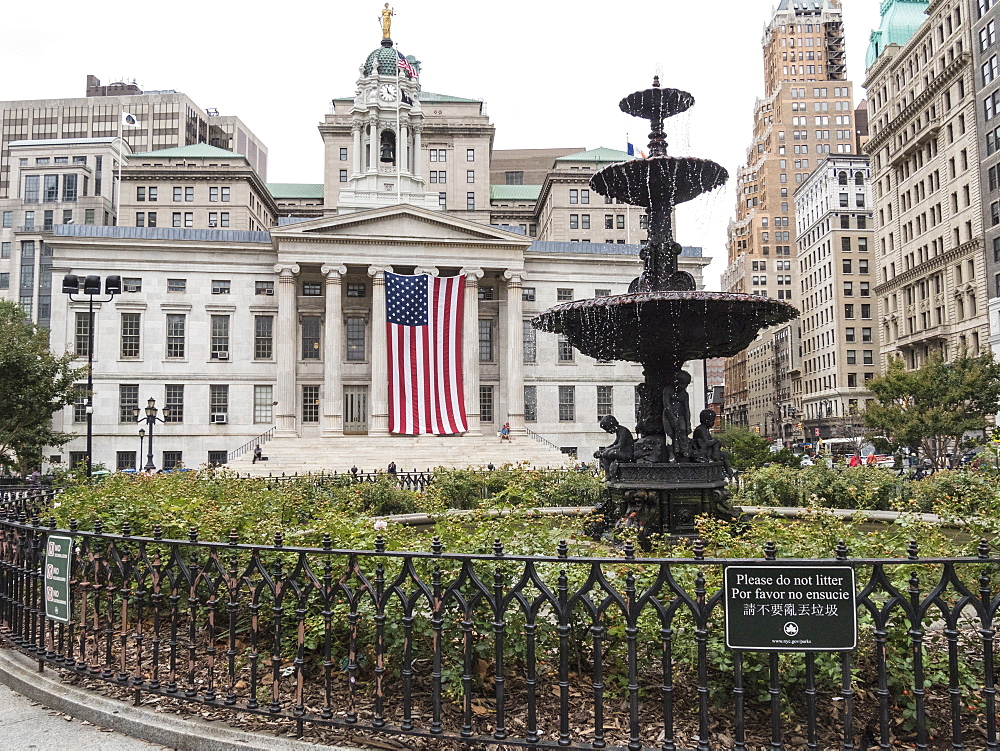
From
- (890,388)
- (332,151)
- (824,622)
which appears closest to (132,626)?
(824,622)

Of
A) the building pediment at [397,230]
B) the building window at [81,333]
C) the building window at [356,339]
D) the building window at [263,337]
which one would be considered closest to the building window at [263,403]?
the building window at [263,337]

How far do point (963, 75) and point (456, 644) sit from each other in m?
69.4

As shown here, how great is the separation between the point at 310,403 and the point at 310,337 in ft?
16.3

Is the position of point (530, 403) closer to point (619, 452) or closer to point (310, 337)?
point (310, 337)

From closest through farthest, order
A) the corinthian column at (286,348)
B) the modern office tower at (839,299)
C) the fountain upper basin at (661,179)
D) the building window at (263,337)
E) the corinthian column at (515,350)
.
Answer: the fountain upper basin at (661,179), the corinthian column at (286,348), the corinthian column at (515,350), the building window at (263,337), the modern office tower at (839,299)

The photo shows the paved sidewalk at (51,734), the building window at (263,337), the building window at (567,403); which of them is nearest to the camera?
the paved sidewalk at (51,734)

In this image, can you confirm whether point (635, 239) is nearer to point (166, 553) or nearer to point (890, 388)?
point (890, 388)

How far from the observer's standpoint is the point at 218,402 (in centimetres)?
5503

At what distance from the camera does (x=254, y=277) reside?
56156mm

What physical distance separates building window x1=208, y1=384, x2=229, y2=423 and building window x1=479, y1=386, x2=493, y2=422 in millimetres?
18778

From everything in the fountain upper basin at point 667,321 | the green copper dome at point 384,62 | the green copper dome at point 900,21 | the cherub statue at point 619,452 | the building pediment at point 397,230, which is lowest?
the cherub statue at point 619,452

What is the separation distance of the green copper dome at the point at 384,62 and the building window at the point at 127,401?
3288cm

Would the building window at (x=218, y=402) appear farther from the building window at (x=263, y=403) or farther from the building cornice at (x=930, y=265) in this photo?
the building cornice at (x=930, y=265)

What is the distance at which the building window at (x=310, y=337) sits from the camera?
56781mm
